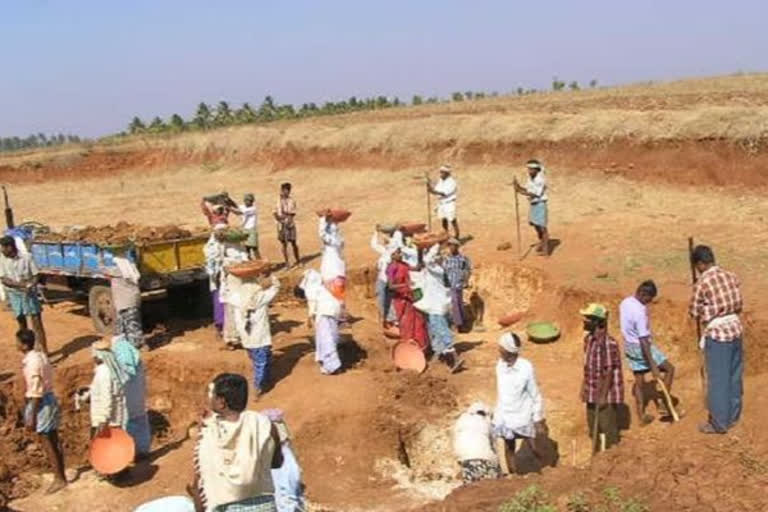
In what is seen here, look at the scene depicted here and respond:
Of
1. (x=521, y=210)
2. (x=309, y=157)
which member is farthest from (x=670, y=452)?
(x=309, y=157)

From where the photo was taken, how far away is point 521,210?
1858 cm

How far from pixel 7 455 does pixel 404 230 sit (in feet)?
18.5

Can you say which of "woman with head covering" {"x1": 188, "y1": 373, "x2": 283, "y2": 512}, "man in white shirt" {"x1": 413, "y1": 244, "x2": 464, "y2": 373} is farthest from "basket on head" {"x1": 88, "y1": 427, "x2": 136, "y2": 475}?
"woman with head covering" {"x1": 188, "y1": 373, "x2": 283, "y2": 512}

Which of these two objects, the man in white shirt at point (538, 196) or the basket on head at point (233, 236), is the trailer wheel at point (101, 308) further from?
the man in white shirt at point (538, 196)

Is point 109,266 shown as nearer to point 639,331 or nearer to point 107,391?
point 107,391

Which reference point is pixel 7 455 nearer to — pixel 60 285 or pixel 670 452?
pixel 60 285

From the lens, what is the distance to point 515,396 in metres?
7.64

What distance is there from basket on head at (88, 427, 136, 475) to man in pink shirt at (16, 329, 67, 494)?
434mm

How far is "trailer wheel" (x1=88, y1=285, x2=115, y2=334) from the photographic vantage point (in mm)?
12484

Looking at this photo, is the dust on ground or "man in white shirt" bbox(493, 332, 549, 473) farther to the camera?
"man in white shirt" bbox(493, 332, 549, 473)

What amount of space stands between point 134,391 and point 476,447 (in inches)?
164

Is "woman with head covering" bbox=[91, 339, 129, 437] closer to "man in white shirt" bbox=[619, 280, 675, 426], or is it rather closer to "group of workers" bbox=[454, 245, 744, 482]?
"group of workers" bbox=[454, 245, 744, 482]

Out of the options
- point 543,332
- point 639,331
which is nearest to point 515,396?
point 639,331

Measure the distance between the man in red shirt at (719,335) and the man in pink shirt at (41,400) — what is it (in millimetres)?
6254
